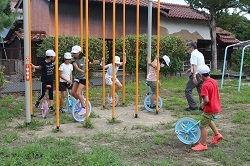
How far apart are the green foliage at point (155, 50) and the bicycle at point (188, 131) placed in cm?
971

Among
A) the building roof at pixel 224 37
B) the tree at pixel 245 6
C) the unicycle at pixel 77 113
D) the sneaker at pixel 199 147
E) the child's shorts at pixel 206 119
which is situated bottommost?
the sneaker at pixel 199 147

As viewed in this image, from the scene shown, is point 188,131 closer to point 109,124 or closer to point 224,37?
point 109,124

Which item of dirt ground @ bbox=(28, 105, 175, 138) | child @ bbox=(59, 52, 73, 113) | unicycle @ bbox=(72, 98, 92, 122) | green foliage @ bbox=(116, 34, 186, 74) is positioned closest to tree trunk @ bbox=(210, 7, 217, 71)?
green foliage @ bbox=(116, 34, 186, 74)

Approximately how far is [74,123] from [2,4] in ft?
14.4

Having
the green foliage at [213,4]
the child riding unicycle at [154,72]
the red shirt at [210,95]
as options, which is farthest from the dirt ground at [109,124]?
the green foliage at [213,4]

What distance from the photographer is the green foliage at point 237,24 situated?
22.6 m

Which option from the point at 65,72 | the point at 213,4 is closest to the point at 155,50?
the point at 213,4

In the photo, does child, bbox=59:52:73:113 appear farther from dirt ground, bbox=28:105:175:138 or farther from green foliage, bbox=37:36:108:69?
green foliage, bbox=37:36:108:69

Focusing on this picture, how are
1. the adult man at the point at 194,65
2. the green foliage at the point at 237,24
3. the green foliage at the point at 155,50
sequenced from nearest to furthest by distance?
the adult man at the point at 194,65
the green foliage at the point at 155,50
the green foliage at the point at 237,24

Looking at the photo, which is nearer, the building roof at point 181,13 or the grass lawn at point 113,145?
the grass lawn at point 113,145

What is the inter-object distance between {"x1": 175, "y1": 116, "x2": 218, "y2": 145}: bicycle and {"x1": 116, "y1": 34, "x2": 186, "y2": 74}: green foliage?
971 cm

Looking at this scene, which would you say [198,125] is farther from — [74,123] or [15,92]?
[15,92]

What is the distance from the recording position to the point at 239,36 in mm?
32031

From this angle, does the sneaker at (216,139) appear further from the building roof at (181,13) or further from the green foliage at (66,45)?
the building roof at (181,13)
